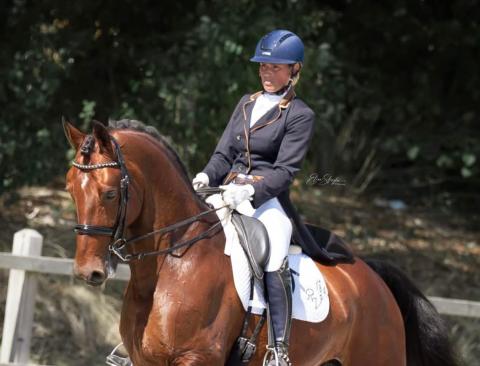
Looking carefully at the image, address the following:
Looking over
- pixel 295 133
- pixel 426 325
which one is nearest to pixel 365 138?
pixel 426 325

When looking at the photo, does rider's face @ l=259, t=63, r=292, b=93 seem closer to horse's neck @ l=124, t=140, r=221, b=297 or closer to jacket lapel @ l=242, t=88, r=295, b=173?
jacket lapel @ l=242, t=88, r=295, b=173

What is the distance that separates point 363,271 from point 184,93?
3.60m

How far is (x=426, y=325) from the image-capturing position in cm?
592

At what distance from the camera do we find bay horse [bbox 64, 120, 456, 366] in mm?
4117

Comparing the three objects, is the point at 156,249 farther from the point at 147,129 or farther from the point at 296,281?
the point at 296,281

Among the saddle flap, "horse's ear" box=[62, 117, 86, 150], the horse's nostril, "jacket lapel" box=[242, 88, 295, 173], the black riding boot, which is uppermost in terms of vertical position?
"jacket lapel" box=[242, 88, 295, 173]

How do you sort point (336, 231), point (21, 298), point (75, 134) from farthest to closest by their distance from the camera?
point (336, 231) < point (21, 298) < point (75, 134)

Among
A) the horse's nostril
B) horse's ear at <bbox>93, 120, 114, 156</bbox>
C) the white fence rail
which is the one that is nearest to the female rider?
horse's ear at <bbox>93, 120, 114, 156</bbox>

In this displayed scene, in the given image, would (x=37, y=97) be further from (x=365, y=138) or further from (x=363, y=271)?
(x=365, y=138)

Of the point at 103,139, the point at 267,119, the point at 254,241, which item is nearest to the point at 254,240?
the point at 254,241

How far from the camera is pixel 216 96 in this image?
8.59m

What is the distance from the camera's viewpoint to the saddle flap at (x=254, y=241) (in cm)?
460

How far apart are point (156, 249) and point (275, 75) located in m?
1.19

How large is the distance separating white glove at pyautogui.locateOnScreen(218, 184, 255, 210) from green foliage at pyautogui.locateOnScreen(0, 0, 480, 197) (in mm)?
3889
